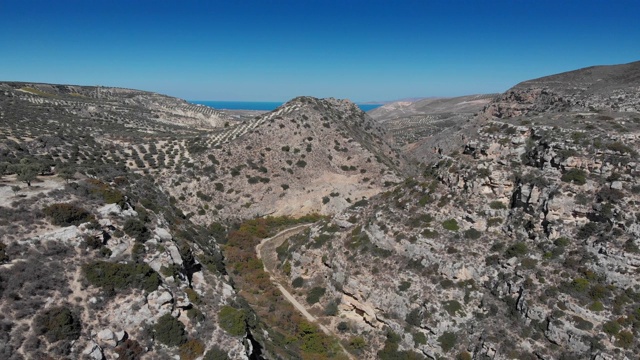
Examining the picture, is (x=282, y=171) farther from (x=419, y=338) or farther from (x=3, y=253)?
(x=3, y=253)

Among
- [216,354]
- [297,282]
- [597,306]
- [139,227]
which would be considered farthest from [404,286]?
[139,227]

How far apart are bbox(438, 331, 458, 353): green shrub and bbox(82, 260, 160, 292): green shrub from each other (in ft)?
66.6

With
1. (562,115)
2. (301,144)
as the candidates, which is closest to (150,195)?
(301,144)

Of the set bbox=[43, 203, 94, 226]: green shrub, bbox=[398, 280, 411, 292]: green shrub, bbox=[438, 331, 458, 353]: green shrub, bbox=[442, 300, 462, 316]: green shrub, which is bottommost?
bbox=[438, 331, 458, 353]: green shrub

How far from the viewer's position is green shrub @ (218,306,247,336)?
23250 mm

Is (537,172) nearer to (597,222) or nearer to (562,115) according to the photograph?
(597,222)

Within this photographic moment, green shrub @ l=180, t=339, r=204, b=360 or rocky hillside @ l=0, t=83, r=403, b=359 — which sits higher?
rocky hillside @ l=0, t=83, r=403, b=359

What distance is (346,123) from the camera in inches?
3066

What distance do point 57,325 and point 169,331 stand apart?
539 cm

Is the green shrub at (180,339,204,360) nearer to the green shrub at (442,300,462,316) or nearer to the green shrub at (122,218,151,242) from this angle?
the green shrub at (122,218,151,242)

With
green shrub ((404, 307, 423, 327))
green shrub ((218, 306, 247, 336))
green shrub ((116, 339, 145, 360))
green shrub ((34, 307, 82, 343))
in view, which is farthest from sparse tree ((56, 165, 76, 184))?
green shrub ((404, 307, 423, 327))

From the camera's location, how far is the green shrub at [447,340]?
2741 cm

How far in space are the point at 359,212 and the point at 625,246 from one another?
24.0 meters

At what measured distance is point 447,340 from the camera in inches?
1090
